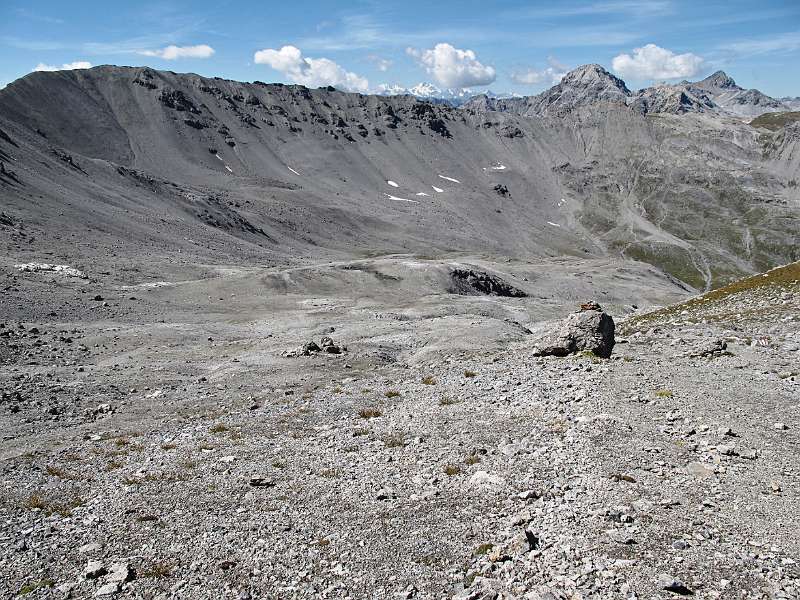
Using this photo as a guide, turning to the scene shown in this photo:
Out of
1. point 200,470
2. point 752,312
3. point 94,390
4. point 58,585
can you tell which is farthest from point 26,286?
point 752,312

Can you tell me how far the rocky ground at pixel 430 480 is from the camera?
12.7m

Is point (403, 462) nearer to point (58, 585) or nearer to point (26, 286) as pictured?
point (58, 585)

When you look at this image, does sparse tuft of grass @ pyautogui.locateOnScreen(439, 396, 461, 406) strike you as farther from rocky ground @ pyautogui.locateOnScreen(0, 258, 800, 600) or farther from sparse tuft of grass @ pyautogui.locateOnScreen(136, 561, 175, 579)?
sparse tuft of grass @ pyautogui.locateOnScreen(136, 561, 175, 579)

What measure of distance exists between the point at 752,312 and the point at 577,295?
72633 millimetres

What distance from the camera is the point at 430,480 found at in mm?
17453

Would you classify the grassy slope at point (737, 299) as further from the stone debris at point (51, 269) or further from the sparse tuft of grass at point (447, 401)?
the stone debris at point (51, 269)

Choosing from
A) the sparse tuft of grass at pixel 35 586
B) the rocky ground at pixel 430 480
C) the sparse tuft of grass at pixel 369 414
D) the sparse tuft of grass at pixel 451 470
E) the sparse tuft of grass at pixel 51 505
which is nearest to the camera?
the rocky ground at pixel 430 480

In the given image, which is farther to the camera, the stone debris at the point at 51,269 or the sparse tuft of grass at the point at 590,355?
the stone debris at the point at 51,269

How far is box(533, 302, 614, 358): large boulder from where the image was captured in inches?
1152

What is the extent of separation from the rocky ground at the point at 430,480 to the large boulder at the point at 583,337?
105 centimetres

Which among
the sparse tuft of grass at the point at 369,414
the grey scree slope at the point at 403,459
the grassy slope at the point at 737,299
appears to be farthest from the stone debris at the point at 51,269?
the grassy slope at the point at 737,299

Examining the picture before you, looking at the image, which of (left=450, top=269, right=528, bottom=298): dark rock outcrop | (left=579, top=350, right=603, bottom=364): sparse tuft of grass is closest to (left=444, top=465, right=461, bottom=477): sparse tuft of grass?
(left=579, top=350, right=603, bottom=364): sparse tuft of grass

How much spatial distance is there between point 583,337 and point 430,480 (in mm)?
15239

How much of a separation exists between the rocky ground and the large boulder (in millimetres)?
1048
